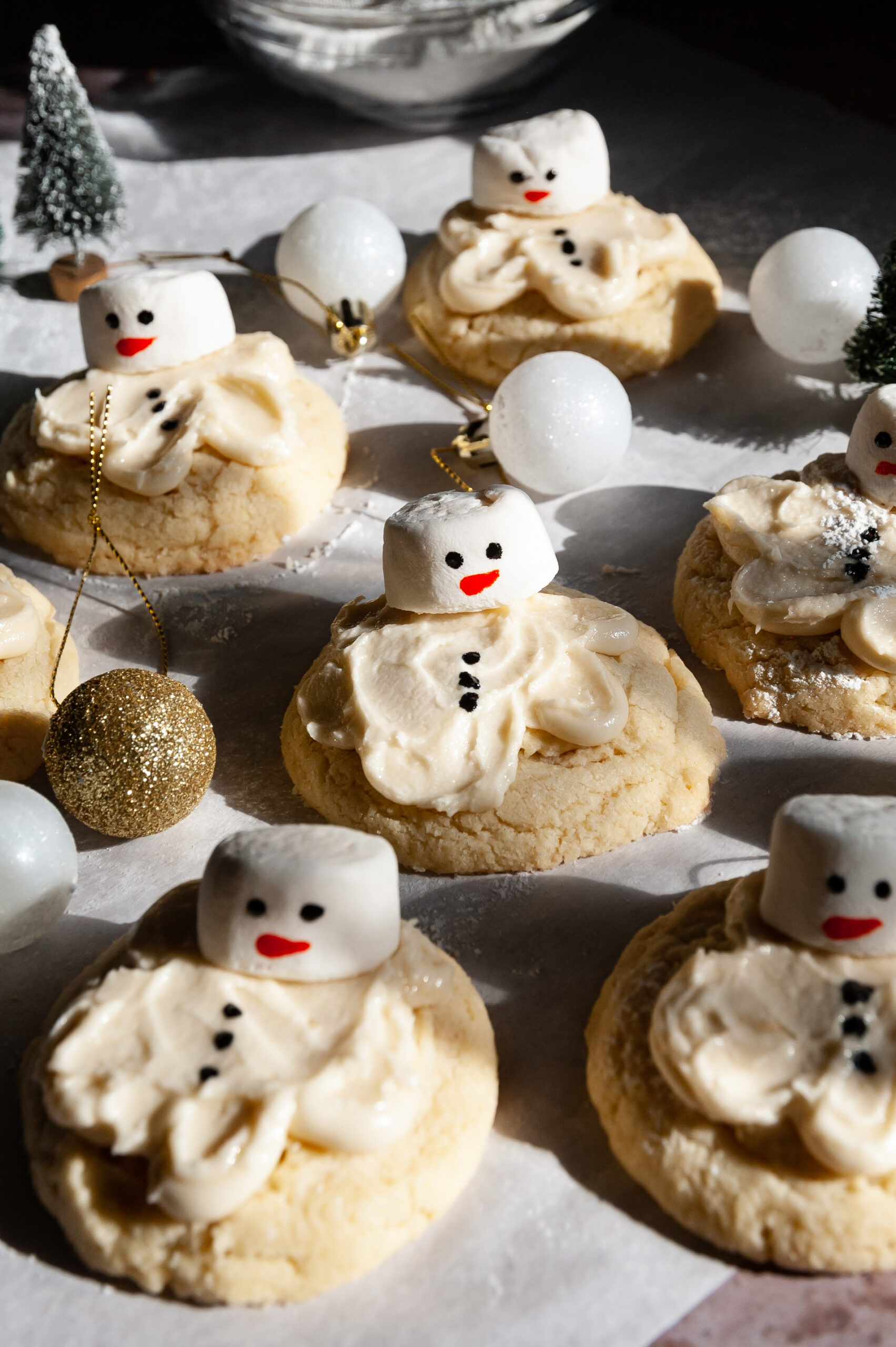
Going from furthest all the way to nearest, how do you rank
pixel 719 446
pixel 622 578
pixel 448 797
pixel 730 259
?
pixel 730 259
pixel 719 446
pixel 622 578
pixel 448 797

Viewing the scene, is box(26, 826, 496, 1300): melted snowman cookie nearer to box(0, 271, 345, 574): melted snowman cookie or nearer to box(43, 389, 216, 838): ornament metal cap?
box(43, 389, 216, 838): ornament metal cap

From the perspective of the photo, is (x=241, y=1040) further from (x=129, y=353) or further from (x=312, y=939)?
(x=129, y=353)

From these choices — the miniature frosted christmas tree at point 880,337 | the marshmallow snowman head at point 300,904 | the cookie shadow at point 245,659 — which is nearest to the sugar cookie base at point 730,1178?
the marshmallow snowman head at point 300,904

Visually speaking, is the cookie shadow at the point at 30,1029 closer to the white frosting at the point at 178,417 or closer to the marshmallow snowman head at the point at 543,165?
the white frosting at the point at 178,417

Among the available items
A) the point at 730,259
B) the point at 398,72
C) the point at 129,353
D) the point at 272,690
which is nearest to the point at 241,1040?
the point at 272,690

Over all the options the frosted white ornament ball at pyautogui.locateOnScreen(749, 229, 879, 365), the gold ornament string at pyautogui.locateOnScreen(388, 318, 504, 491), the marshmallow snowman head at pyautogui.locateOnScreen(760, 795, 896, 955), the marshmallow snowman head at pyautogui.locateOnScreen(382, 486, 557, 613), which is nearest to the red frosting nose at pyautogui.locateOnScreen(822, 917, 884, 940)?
the marshmallow snowman head at pyautogui.locateOnScreen(760, 795, 896, 955)

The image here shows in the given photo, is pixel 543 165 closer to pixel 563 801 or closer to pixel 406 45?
pixel 406 45
